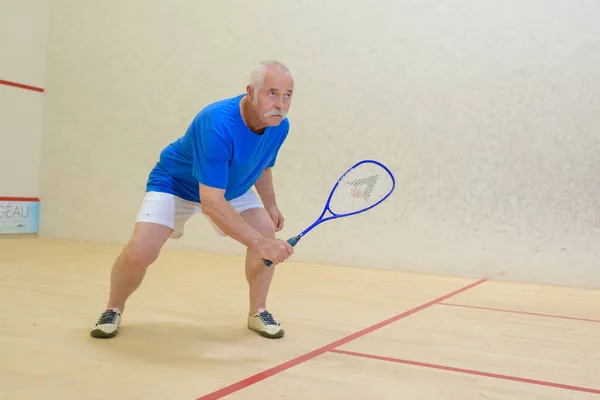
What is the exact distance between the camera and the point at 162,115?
4.96 metres

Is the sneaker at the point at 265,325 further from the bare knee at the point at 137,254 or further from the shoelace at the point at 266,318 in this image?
the bare knee at the point at 137,254

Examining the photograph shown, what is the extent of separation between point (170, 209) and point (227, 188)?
0.63ft

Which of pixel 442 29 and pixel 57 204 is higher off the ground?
pixel 442 29

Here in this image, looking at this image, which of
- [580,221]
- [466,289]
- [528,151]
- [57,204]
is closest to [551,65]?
[528,151]

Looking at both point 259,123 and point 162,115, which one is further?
point 162,115

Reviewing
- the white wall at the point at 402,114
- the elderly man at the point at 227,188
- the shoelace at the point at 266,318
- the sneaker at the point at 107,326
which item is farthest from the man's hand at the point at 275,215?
the white wall at the point at 402,114

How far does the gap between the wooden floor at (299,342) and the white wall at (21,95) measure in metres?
1.98

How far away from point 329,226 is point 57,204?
237 centimetres

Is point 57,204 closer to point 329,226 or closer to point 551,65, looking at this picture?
point 329,226

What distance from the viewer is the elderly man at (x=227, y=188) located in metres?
1.70

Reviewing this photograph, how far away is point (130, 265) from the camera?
1.92 meters

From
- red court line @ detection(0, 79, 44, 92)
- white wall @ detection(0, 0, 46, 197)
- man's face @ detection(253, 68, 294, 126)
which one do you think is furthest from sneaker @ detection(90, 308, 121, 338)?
red court line @ detection(0, 79, 44, 92)

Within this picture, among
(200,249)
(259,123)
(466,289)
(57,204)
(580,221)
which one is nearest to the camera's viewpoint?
(259,123)

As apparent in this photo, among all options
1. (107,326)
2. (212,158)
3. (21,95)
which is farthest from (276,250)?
(21,95)
